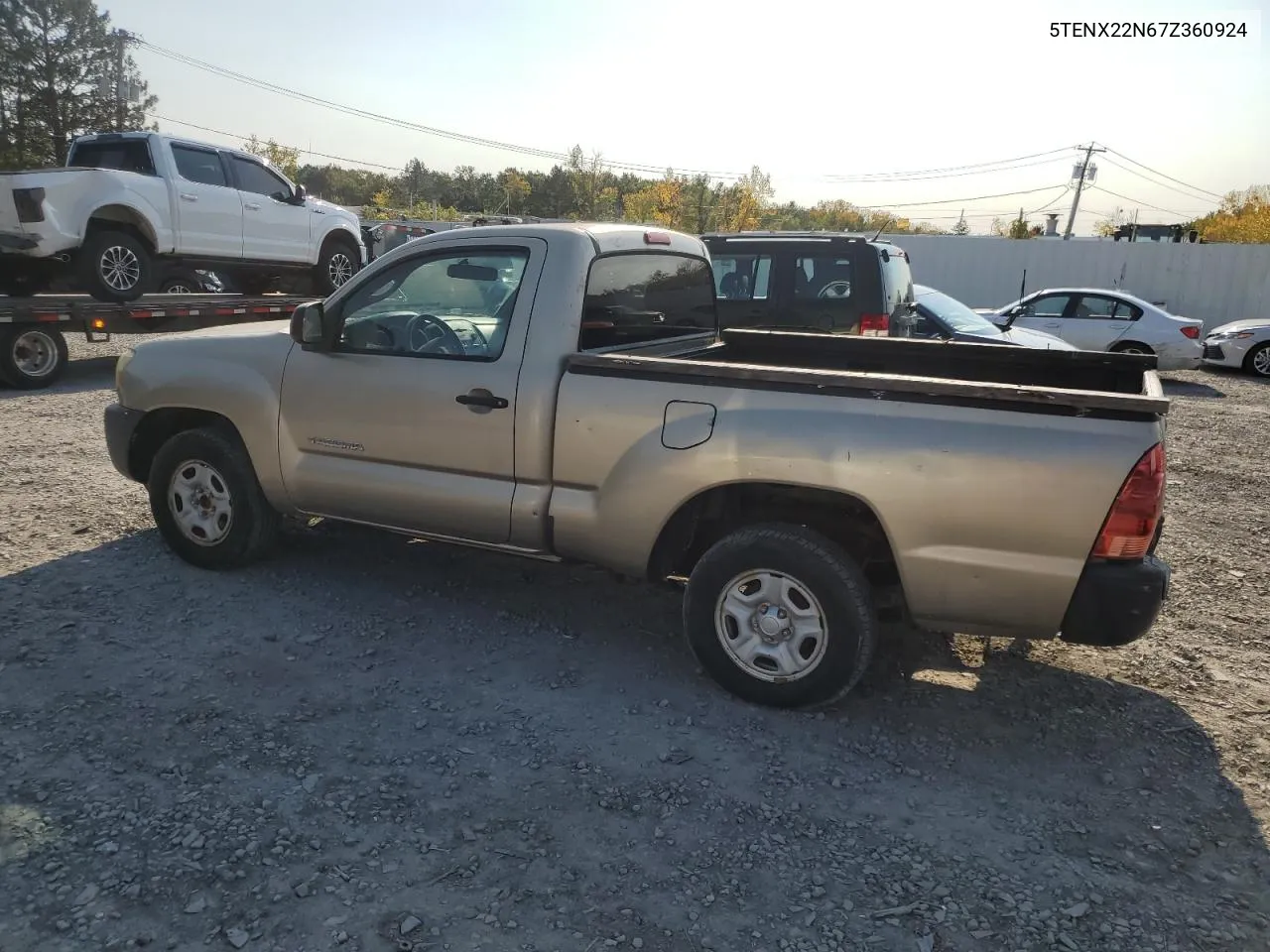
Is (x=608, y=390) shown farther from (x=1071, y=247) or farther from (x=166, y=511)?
(x=1071, y=247)

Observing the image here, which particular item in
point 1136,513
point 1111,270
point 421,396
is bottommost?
point 1136,513

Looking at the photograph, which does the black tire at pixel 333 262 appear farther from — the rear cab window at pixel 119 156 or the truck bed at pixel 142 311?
the rear cab window at pixel 119 156

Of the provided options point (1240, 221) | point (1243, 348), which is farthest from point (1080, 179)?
point (1243, 348)

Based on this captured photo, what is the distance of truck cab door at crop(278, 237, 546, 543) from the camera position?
4059 mm

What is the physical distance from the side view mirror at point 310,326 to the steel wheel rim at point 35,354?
7.60m

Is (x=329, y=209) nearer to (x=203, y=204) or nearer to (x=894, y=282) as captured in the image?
(x=203, y=204)

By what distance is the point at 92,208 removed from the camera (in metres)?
9.73

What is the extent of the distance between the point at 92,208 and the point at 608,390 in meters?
8.69

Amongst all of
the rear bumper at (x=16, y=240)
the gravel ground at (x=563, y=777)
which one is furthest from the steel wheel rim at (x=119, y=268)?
the gravel ground at (x=563, y=777)

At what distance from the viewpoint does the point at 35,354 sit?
10.2 meters

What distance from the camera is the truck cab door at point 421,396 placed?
160 inches

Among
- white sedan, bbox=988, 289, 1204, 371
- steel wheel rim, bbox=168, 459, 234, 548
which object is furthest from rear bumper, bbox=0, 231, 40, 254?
white sedan, bbox=988, 289, 1204, 371

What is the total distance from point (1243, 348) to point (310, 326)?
17099mm

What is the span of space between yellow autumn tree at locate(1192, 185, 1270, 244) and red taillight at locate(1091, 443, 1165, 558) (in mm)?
40301
